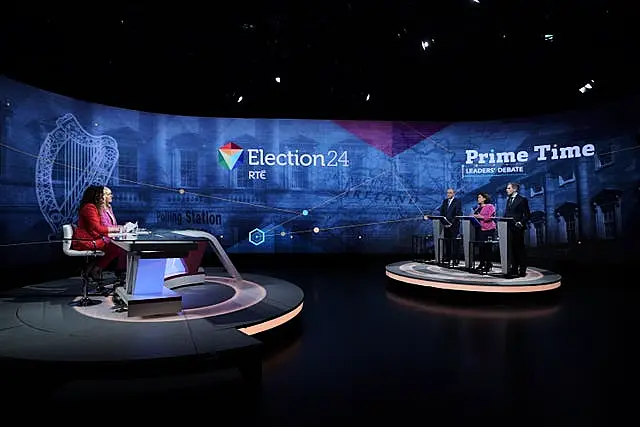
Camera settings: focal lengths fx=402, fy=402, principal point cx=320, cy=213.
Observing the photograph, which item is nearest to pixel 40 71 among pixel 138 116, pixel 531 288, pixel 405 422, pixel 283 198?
pixel 138 116

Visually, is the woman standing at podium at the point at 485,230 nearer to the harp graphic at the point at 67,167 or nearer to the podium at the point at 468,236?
the podium at the point at 468,236

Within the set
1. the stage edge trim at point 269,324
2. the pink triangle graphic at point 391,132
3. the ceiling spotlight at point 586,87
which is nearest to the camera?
the stage edge trim at point 269,324

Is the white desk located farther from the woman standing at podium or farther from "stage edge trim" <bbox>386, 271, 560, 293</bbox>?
the woman standing at podium

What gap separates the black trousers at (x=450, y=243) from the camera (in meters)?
6.61

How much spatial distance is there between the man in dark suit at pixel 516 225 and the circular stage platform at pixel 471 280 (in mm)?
173

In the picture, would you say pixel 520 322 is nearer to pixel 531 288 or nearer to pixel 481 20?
pixel 531 288

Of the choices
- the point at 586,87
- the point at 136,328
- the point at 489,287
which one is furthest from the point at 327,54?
the point at 136,328

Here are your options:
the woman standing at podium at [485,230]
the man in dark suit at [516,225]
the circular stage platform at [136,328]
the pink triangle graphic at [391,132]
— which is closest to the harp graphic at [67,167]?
the circular stage platform at [136,328]

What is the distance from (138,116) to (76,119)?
118 cm

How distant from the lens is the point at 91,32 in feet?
19.6

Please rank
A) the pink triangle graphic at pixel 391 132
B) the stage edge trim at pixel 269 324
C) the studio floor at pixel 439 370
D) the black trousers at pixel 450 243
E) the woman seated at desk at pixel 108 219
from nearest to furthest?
the studio floor at pixel 439 370
the stage edge trim at pixel 269 324
the woman seated at desk at pixel 108 219
the black trousers at pixel 450 243
the pink triangle graphic at pixel 391 132

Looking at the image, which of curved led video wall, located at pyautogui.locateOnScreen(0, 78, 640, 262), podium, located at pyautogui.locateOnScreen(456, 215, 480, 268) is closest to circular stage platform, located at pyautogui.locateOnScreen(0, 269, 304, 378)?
podium, located at pyautogui.locateOnScreen(456, 215, 480, 268)

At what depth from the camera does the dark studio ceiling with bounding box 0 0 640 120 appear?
18.8 feet

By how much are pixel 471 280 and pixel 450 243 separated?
150 centimetres
